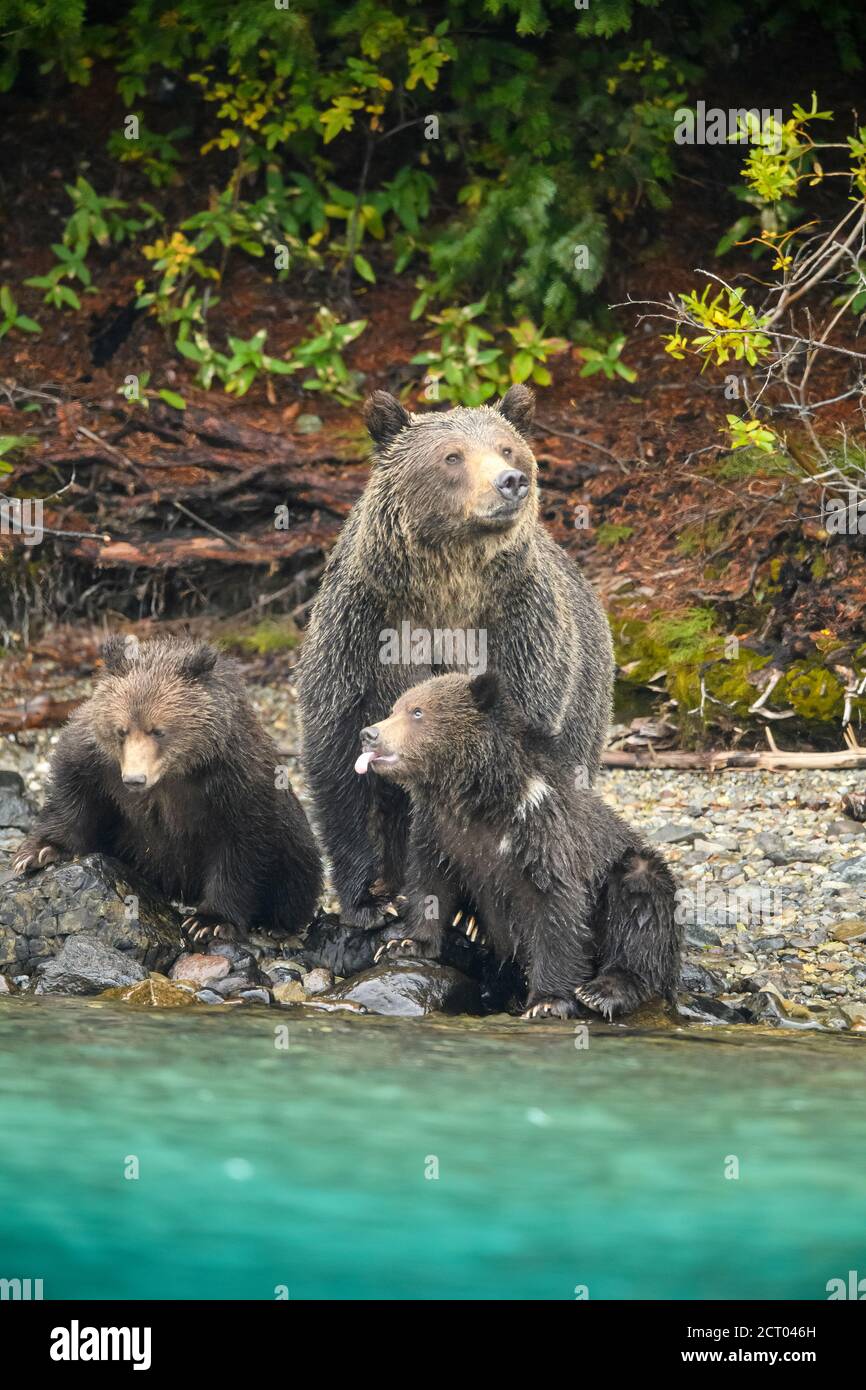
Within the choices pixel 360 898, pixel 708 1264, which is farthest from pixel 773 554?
pixel 708 1264

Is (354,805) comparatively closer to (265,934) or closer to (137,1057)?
(265,934)

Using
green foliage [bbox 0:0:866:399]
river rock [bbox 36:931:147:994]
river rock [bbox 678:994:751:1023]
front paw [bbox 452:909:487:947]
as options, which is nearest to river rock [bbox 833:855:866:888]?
river rock [bbox 678:994:751:1023]

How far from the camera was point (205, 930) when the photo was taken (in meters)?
8.63

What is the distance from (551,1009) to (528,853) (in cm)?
65

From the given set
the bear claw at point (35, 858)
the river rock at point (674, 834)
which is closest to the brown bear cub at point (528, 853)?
the bear claw at point (35, 858)

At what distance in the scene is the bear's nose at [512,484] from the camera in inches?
319

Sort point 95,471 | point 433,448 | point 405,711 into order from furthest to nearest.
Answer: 1. point 95,471
2. point 433,448
3. point 405,711

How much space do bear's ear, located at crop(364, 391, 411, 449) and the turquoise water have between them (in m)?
2.68

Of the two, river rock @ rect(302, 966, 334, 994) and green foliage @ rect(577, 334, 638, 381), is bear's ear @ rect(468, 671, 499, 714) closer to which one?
river rock @ rect(302, 966, 334, 994)

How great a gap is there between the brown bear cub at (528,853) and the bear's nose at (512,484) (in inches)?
31.3

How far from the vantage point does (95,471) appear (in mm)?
14062

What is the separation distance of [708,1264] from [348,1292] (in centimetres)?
113

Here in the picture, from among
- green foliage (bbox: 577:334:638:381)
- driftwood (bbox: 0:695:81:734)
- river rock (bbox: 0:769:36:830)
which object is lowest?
river rock (bbox: 0:769:36:830)

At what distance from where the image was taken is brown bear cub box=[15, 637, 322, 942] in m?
8.27
